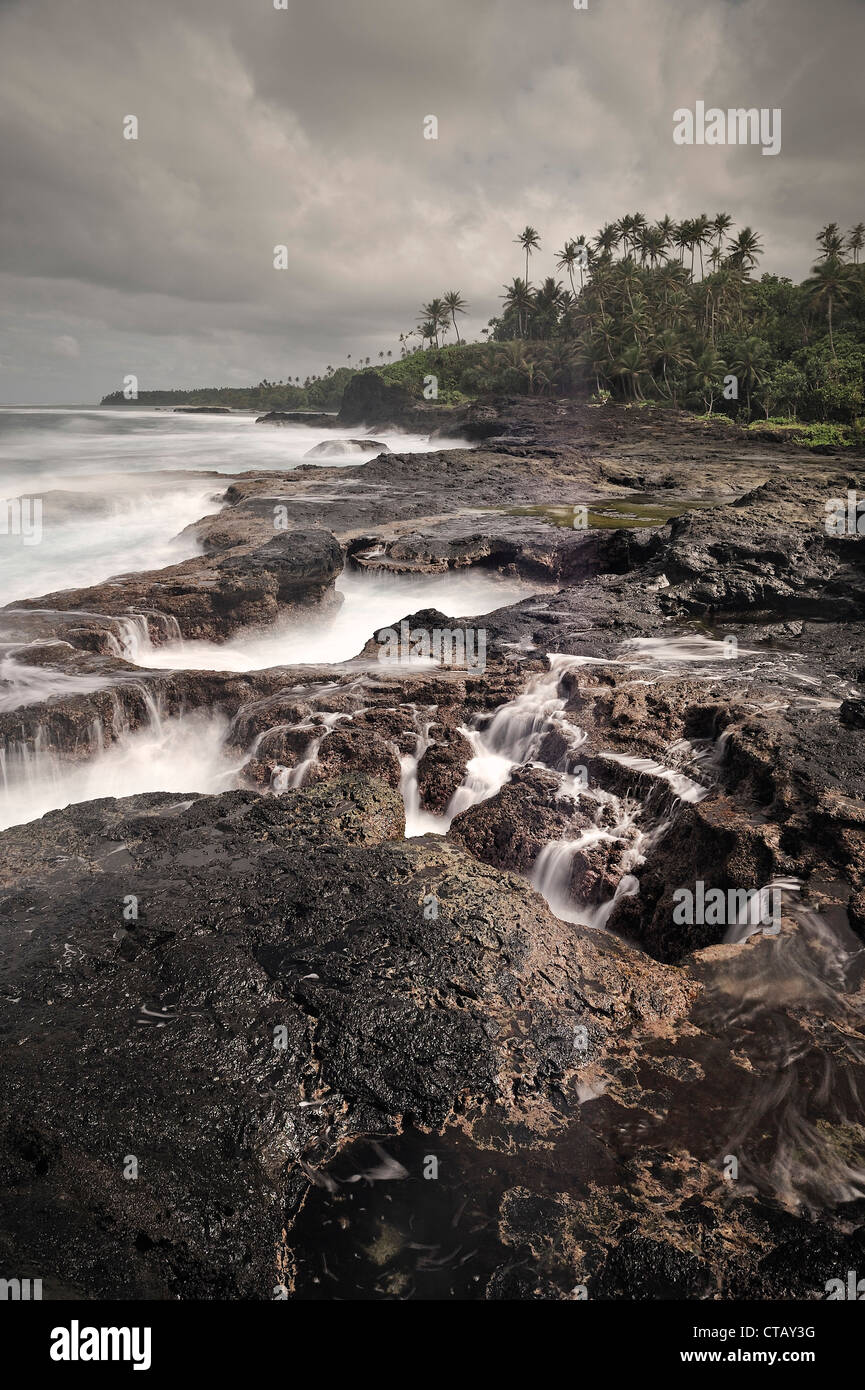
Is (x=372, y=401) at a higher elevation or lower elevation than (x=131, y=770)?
higher

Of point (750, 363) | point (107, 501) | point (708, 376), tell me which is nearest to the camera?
point (107, 501)

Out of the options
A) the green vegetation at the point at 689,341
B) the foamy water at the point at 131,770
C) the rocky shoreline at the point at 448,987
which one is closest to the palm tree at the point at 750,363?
the green vegetation at the point at 689,341

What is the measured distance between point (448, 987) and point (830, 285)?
2478 inches

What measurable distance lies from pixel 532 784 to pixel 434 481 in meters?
20.2

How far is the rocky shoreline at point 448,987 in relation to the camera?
10.2 ft

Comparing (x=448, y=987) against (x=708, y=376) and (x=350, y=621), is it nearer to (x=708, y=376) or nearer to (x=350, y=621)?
(x=350, y=621)

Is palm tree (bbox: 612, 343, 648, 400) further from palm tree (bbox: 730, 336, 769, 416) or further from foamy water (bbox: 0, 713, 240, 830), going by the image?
foamy water (bbox: 0, 713, 240, 830)

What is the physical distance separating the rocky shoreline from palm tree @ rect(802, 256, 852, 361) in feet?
180

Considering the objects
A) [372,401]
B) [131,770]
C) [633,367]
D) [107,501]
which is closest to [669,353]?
[633,367]

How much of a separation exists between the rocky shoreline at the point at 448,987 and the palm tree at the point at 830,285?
180 feet

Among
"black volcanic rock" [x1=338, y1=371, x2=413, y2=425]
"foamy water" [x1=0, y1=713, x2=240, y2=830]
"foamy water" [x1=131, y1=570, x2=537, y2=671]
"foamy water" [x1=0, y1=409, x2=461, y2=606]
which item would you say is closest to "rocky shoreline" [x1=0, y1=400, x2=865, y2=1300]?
"foamy water" [x1=0, y1=713, x2=240, y2=830]

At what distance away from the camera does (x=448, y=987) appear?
14.5 feet

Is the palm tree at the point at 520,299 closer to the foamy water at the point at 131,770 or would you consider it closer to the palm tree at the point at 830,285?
the palm tree at the point at 830,285

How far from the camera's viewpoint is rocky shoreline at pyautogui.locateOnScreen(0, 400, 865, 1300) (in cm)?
312
